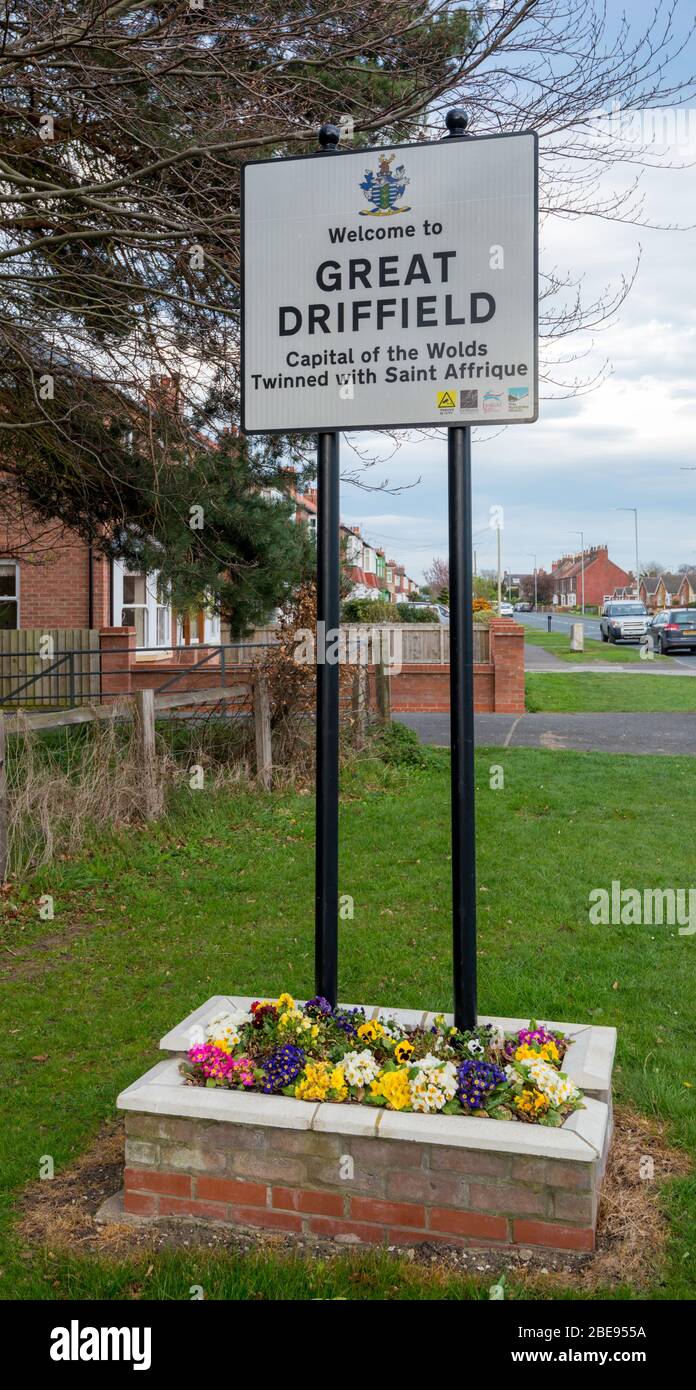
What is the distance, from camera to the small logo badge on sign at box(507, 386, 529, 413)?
142 inches

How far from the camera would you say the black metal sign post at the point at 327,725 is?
Answer: 385 centimetres

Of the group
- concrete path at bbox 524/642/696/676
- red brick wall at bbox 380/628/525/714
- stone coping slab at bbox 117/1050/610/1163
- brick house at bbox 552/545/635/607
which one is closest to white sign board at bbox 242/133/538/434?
stone coping slab at bbox 117/1050/610/1163

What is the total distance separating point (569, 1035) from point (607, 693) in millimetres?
19021

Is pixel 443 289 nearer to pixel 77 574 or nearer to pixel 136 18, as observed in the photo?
pixel 136 18

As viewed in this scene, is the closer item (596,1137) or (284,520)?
(596,1137)

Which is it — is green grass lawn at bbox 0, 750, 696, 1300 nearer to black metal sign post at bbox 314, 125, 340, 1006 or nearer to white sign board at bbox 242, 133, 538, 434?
black metal sign post at bbox 314, 125, 340, 1006

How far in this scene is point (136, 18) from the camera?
6336 millimetres

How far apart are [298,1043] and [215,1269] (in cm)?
77

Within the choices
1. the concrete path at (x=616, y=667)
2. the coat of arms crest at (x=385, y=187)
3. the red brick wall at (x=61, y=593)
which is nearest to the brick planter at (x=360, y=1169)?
the coat of arms crest at (x=385, y=187)

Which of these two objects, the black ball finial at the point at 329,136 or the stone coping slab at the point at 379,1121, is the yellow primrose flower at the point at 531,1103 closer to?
the stone coping slab at the point at 379,1121

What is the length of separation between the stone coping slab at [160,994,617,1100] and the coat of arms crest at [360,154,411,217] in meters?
2.85

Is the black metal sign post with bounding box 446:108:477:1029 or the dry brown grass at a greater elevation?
the black metal sign post with bounding box 446:108:477:1029
